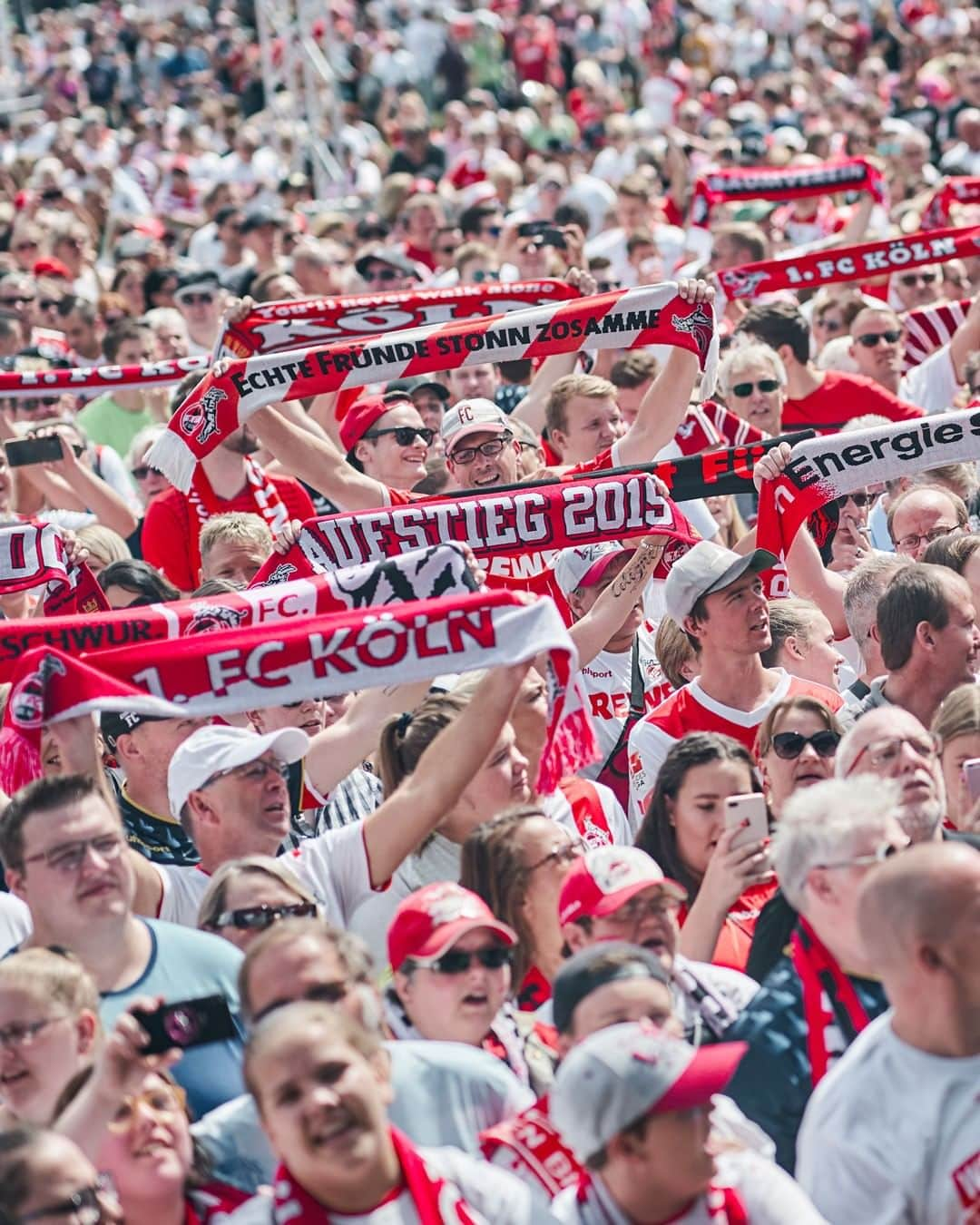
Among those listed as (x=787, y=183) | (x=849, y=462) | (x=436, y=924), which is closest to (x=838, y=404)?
(x=849, y=462)

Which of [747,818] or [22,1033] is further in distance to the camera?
[747,818]

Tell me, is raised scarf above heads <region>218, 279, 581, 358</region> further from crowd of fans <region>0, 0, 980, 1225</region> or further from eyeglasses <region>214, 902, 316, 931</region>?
eyeglasses <region>214, 902, 316, 931</region>

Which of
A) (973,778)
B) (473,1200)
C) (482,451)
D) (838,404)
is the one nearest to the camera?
(473,1200)

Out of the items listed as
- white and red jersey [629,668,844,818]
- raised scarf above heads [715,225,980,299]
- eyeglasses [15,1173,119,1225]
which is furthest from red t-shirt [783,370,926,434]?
eyeglasses [15,1173,119,1225]

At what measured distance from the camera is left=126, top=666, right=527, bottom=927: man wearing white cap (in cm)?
490

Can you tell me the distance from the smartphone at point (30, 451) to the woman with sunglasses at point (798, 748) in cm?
386

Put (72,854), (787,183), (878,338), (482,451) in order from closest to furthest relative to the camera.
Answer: (72,854) < (482,451) < (878,338) < (787,183)

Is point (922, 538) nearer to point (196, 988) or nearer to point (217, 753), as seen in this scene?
point (217, 753)

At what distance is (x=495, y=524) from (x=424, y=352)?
52.3 inches

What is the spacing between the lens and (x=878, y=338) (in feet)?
32.3

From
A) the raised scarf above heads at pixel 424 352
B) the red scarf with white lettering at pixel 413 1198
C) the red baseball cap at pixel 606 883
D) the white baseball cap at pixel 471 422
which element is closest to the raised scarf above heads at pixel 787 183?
the raised scarf above heads at pixel 424 352

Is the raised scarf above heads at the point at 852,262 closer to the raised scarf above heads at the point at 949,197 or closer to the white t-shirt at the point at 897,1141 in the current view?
the raised scarf above heads at the point at 949,197

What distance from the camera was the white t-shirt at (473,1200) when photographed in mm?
3457

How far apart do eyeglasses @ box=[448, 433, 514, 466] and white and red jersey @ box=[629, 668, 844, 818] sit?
1.61 meters
